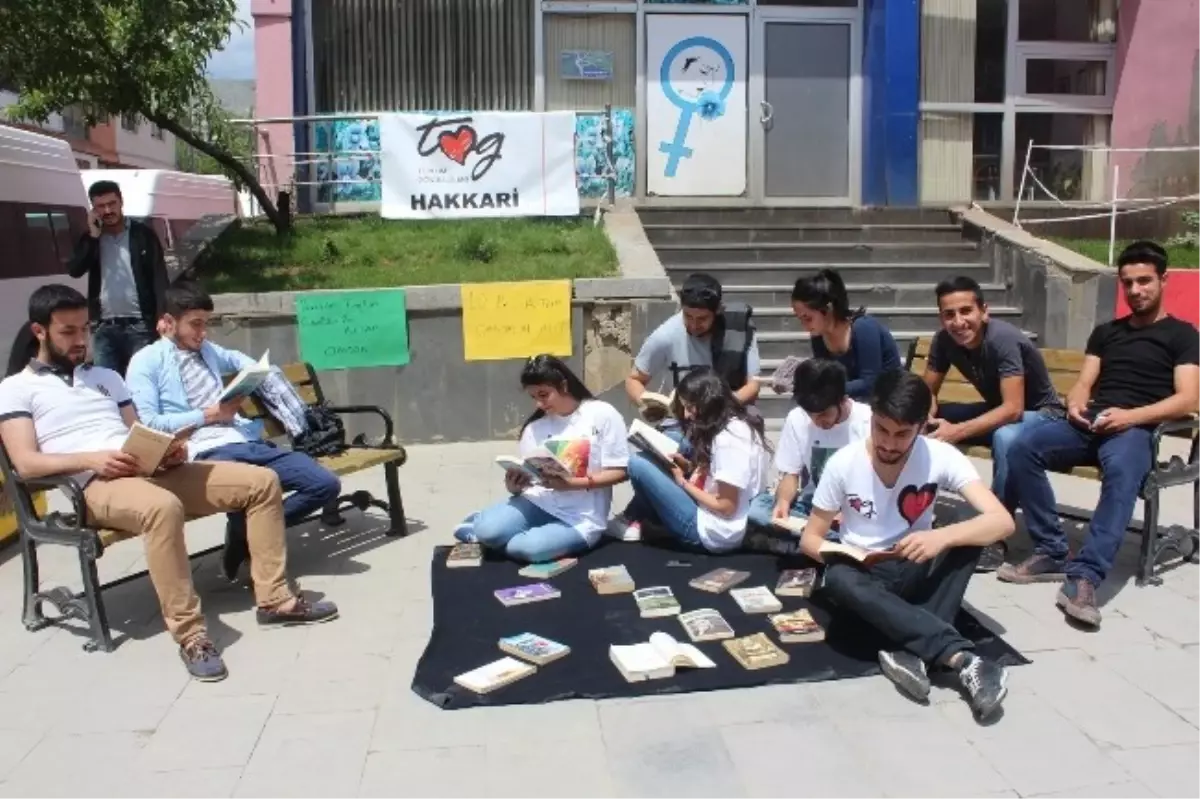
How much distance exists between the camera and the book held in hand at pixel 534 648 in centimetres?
420

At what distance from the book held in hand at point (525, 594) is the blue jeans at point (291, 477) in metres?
1.04

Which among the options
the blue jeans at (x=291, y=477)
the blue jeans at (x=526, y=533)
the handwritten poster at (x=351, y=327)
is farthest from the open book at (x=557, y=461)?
the handwritten poster at (x=351, y=327)

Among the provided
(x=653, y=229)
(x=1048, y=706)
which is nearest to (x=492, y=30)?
(x=653, y=229)

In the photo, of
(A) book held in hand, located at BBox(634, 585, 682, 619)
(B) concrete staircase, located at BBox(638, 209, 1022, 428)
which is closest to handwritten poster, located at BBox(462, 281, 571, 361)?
(B) concrete staircase, located at BBox(638, 209, 1022, 428)

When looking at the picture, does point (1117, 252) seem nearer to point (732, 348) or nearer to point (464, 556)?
point (732, 348)

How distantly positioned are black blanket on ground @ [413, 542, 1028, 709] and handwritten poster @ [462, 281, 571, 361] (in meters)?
3.03

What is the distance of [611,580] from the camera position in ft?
16.5

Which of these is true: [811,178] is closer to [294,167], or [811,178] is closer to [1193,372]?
[294,167]

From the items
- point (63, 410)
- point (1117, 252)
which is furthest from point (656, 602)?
point (1117, 252)

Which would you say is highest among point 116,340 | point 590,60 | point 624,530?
point 590,60

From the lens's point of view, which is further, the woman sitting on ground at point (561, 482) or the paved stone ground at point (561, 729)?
the woman sitting on ground at point (561, 482)

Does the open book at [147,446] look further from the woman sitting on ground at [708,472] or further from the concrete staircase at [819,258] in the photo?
the concrete staircase at [819,258]

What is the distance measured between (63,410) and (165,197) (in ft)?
36.4

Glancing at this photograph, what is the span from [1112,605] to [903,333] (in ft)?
17.6
